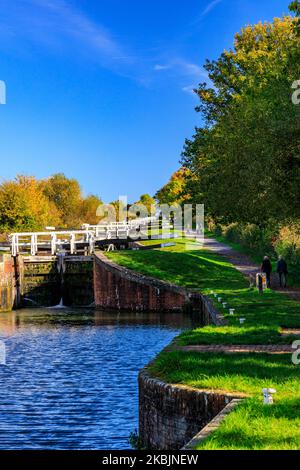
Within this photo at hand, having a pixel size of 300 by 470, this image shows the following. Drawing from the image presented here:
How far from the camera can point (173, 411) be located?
10.8 meters

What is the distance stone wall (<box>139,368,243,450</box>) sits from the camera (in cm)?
1021

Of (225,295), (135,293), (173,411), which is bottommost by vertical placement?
(135,293)

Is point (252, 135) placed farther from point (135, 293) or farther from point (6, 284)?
point (6, 284)

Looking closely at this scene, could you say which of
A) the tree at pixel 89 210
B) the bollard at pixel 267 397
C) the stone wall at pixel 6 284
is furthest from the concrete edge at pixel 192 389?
the tree at pixel 89 210

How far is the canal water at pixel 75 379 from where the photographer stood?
12.9 metres

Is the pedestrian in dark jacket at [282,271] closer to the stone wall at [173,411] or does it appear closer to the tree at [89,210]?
the stone wall at [173,411]

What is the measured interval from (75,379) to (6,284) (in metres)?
21.8

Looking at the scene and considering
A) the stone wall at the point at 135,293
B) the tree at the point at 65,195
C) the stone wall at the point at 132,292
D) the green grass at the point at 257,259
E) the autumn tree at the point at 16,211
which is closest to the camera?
the green grass at the point at 257,259

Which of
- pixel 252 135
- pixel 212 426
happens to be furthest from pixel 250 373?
pixel 252 135

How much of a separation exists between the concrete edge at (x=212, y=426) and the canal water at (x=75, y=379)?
3.03 meters

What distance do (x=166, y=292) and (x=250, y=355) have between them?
21.2m

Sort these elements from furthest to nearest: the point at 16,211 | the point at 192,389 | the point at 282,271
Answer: the point at 16,211, the point at 282,271, the point at 192,389
